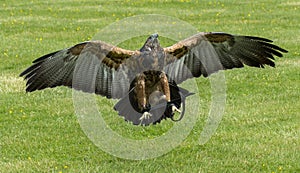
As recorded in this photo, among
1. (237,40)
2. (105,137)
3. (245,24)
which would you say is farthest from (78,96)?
(245,24)

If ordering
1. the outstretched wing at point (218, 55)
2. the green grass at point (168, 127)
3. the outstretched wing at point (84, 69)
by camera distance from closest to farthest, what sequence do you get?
the outstretched wing at point (84, 69), the outstretched wing at point (218, 55), the green grass at point (168, 127)

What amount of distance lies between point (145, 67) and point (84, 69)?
1084 millimetres

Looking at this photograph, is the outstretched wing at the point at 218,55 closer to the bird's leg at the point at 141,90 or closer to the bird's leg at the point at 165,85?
the bird's leg at the point at 165,85

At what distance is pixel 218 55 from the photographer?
9.62 meters

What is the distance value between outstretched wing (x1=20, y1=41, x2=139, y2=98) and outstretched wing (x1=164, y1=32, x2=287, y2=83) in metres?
0.76

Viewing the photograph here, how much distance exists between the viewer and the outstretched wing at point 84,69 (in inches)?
340

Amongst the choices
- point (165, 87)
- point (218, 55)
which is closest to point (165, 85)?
point (165, 87)

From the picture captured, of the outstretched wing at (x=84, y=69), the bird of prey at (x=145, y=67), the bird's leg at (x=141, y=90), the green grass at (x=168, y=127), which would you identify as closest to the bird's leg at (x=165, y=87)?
the bird of prey at (x=145, y=67)

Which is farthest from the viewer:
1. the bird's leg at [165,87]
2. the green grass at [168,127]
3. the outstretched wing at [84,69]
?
the green grass at [168,127]

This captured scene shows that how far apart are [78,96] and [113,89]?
4006 millimetres

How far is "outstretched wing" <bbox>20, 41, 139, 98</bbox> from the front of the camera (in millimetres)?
8633

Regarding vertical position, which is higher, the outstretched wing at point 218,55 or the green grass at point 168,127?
the outstretched wing at point 218,55

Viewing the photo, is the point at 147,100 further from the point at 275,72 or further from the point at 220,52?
the point at 275,72

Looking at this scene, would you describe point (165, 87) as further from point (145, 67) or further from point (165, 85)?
point (145, 67)
